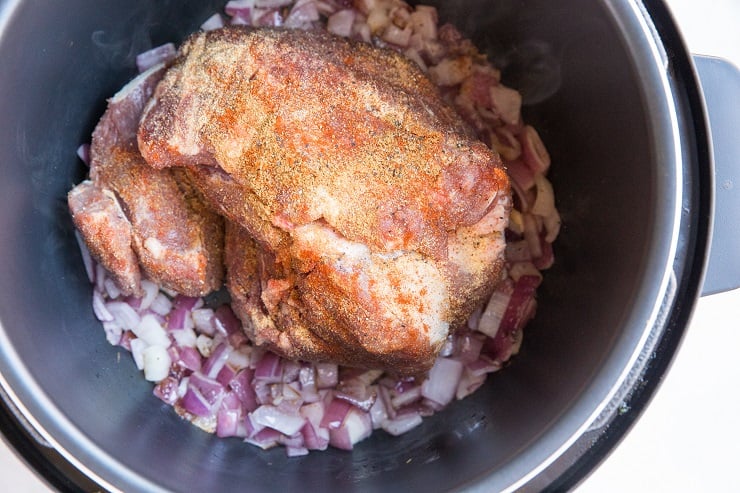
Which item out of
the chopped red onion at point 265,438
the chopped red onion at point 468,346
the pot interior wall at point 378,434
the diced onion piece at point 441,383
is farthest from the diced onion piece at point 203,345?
the chopped red onion at point 468,346

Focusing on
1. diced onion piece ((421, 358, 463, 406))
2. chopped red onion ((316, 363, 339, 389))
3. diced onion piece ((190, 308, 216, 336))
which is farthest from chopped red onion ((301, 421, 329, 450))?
diced onion piece ((190, 308, 216, 336))

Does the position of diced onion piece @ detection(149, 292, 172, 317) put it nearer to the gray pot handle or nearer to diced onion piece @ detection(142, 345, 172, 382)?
diced onion piece @ detection(142, 345, 172, 382)

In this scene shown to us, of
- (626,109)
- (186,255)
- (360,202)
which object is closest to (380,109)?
(360,202)

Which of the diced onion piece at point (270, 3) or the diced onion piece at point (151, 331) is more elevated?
the diced onion piece at point (270, 3)

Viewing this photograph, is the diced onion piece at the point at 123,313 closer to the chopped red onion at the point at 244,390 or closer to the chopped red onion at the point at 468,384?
the chopped red onion at the point at 244,390

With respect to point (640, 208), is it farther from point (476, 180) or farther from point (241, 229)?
point (241, 229)

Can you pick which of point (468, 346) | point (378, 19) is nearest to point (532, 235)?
point (468, 346)
